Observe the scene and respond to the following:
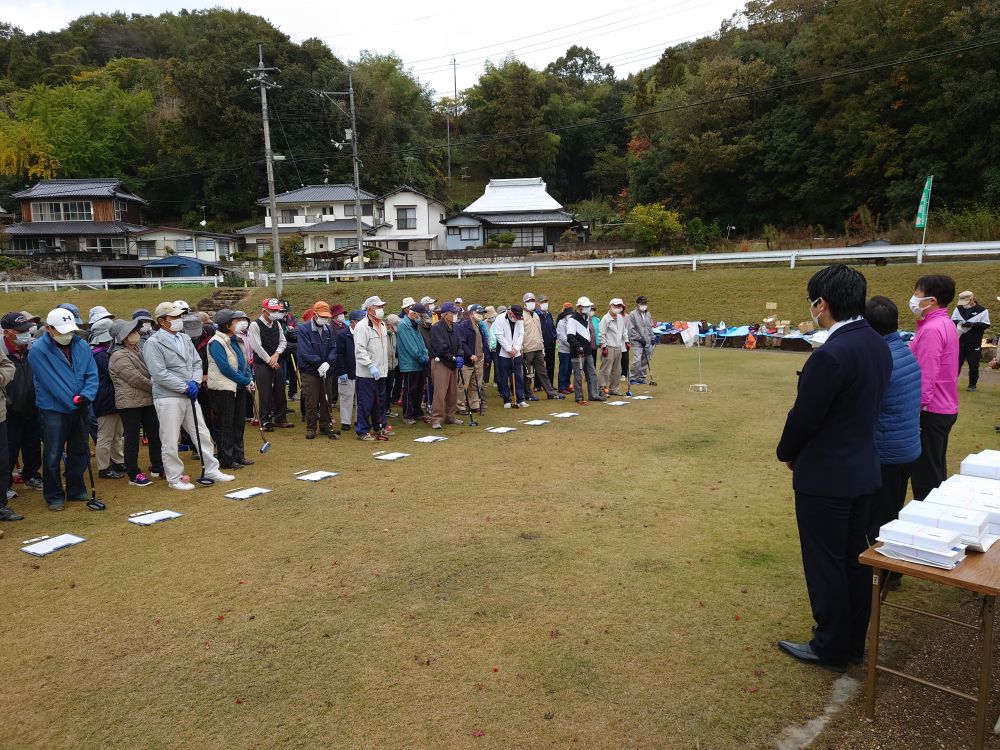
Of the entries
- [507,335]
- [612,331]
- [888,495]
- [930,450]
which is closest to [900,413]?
[888,495]

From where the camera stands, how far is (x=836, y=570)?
3.32 meters

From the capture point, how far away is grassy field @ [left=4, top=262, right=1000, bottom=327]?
21.3 m

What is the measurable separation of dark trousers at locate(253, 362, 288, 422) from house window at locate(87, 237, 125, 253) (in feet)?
155

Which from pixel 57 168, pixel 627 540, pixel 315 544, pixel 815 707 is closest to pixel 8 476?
pixel 315 544

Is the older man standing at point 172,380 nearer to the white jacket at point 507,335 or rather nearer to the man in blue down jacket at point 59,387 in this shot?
the man in blue down jacket at point 59,387

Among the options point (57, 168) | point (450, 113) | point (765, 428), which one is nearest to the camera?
point (765, 428)

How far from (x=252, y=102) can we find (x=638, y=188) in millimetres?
37553

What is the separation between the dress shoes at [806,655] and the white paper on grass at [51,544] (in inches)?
227

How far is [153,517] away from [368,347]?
3.93m

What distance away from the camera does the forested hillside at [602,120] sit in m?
33.1

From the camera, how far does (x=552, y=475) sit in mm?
7270

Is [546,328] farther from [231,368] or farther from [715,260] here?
[715,260]

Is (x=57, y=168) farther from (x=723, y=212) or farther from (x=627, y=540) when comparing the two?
(x=627, y=540)

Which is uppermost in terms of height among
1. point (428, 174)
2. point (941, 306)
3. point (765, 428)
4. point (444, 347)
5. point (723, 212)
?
point (428, 174)
